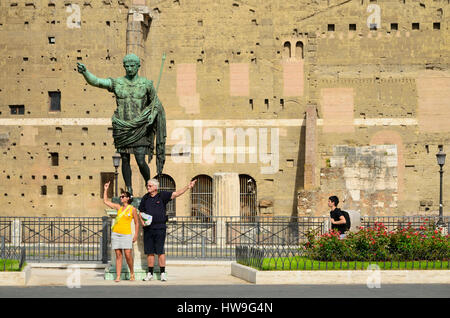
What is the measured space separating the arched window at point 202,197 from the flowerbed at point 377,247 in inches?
716

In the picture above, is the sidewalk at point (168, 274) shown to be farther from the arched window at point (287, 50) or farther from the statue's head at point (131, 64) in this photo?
the arched window at point (287, 50)

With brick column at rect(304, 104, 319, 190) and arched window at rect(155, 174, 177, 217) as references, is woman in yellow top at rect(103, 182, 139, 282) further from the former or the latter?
arched window at rect(155, 174, 177, 217)

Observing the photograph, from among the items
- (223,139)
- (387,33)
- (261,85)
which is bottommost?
(223,139)

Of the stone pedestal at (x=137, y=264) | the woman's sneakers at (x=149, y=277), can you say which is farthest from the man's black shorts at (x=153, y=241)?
the stone pedestal at (x=137, y=264)

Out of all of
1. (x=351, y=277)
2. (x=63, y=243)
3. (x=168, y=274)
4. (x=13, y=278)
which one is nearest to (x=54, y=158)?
(x=63, y=243)

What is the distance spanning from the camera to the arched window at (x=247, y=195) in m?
32.0

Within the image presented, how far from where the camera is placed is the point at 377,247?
13.2 meters

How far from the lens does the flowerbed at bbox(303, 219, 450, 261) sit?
43.0 ft

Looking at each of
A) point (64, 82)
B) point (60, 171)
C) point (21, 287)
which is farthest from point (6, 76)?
point (21, 287)

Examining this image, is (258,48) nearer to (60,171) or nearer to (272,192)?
(272,192)

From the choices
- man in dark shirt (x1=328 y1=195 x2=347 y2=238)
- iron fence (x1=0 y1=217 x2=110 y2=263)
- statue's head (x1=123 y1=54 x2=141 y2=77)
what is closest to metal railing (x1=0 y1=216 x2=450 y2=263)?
iron fence (x1=0 y1=217 x2=110 y2=263)

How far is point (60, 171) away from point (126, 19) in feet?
21.8

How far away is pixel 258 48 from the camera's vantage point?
32406mm

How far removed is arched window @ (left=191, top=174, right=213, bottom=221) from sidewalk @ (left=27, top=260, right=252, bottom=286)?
13929 millimetres
